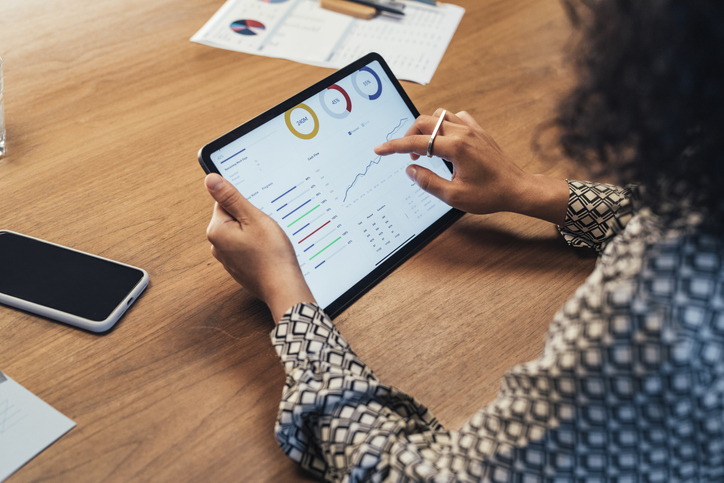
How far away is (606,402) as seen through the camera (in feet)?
1.40

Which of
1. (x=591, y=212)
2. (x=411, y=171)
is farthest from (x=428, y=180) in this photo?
(x=591, y=212)

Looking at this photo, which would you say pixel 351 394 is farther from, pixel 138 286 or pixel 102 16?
pixel 102 16

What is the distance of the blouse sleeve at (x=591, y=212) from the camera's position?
2.54 ft

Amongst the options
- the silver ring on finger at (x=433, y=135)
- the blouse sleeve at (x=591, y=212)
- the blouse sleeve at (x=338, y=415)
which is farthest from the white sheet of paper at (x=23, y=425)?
the blouse sleeve at (x=591, y=212)

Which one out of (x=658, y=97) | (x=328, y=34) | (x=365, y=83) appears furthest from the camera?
(x=328, y=34)

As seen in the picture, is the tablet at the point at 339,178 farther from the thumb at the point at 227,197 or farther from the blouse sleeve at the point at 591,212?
the blouse sleeve at the point at 591,212

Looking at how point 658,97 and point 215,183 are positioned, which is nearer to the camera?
point 658,97

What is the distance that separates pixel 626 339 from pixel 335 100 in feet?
1.68

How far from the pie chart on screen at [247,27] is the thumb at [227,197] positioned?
68 cm

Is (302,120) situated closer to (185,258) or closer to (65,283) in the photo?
(185,258)

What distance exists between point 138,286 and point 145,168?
264mm

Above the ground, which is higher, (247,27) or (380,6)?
(247,27)

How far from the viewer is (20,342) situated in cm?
65

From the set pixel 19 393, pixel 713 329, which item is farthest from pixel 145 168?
pixel 713 329
